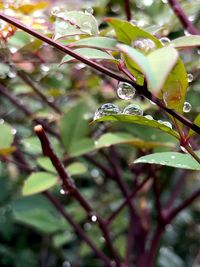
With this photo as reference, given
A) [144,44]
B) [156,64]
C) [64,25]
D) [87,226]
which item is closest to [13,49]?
[64,25]

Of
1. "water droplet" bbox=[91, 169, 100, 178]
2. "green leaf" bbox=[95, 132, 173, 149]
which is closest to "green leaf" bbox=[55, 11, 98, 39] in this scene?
"green leaf" bbox=[95, 132, 173, 149]

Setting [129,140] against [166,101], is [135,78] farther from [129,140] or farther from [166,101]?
[129,140]

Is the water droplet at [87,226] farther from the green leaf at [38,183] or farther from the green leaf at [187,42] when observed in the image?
the green leaf at [187,42]

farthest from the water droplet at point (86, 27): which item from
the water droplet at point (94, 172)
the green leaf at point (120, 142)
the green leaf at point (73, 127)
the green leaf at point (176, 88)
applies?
the water droplet at point (94, 172)

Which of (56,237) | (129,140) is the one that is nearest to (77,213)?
(56,237)

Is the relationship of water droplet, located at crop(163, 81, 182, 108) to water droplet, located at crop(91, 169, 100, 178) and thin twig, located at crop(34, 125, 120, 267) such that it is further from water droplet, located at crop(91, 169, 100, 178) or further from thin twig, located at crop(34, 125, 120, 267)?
water droplet, located at crop(91, 169, 100, 178)

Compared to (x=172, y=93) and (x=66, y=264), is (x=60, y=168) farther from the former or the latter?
(x=66, y=264)
